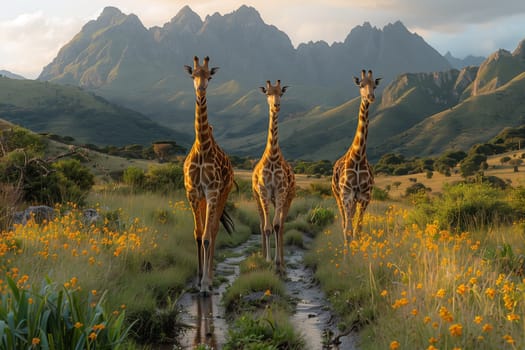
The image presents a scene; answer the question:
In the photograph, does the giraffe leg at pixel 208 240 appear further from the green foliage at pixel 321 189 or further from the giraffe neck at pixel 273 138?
the green foliage at pixel 321 189

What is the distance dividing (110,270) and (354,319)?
4371 millimetres

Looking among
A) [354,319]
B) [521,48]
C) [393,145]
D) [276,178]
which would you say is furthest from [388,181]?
[521,48]

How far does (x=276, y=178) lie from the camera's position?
12.0 meters

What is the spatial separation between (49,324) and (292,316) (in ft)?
15.0

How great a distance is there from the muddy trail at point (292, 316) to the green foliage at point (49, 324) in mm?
2026

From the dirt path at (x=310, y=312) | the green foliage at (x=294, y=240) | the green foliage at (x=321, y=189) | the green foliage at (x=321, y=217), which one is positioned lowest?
the dirt path at (x=310, y=312)

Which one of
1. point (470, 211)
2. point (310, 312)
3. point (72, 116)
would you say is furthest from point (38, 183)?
point (72, 116)

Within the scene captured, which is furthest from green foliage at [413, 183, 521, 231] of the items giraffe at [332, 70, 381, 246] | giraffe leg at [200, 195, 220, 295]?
giraffe leg at [200, 195, 220, 295]

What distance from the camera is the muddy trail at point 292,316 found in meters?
7.47

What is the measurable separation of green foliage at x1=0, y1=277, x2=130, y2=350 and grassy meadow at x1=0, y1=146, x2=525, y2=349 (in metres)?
0.02

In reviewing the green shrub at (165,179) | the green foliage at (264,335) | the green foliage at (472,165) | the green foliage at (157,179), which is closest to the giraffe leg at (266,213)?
the green foliage at (264,335)

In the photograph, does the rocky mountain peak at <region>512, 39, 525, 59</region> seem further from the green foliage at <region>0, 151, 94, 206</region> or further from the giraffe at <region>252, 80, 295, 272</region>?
the green foliage at <region>0, 151, 94, 206</region>

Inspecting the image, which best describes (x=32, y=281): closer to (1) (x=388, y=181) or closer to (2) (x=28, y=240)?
(2) (x=28, y=240)

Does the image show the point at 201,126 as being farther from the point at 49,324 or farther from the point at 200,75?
the point at 49,324
